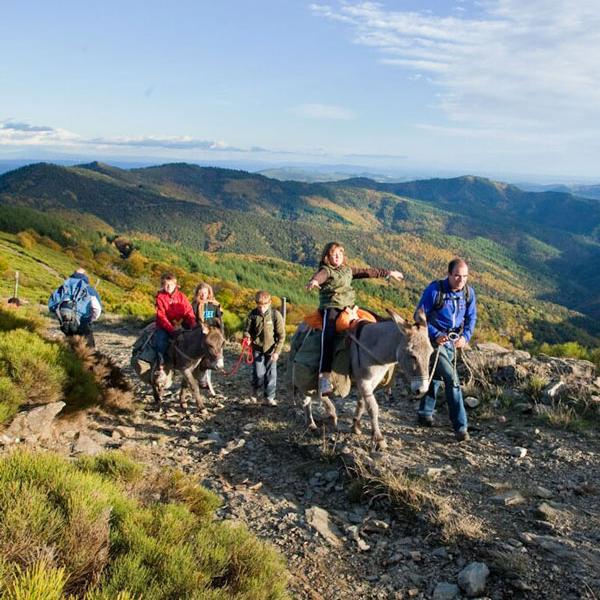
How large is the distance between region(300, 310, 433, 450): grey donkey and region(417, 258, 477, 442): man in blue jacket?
2.43ft

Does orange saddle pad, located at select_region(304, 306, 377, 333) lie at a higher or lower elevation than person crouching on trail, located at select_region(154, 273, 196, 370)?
higher

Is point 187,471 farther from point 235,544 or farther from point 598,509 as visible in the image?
point 598,509

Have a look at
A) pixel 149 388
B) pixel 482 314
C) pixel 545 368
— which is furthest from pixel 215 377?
pixel 482 314

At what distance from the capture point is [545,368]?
9.03 metres

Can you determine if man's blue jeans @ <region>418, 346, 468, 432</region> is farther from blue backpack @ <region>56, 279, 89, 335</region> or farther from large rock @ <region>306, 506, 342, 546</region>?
blue backpack @ <region>56, 279, 89, 335</region>

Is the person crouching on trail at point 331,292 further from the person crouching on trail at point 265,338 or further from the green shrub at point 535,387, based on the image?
the green shrub at point 535,387

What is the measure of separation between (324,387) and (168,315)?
3.26 m

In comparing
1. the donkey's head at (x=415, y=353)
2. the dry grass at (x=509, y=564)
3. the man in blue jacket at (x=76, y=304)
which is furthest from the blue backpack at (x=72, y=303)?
the dry grass at (x=509, y=564)

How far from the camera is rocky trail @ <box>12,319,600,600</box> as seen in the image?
3900mm

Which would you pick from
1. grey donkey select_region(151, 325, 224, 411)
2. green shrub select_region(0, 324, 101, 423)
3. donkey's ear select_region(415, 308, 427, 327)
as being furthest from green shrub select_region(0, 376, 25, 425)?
donkey's ear select_region(415, 308, 427, 327)

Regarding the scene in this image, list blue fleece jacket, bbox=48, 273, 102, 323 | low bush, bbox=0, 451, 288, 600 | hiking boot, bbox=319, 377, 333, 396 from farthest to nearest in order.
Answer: blue fleece jacket, bbox=48, 273, 102, 323 → hiking boot, bbox=319, 377, 333, 396 → low bush, bbox=0, 451, 288, 600

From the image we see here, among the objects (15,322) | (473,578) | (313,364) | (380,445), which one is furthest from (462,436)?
(15,322)

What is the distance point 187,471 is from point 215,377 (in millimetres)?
4889

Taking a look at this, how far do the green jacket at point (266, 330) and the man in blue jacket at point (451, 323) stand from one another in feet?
9.22
